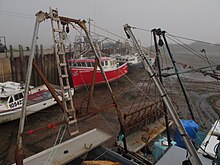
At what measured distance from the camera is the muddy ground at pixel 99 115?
7.71 m

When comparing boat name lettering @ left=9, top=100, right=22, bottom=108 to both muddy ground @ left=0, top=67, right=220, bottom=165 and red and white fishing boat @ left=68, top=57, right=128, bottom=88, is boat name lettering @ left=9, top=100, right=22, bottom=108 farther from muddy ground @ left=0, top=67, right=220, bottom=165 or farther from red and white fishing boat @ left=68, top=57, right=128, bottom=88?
red and white fishing boat @ left=68, top=57, right=128, bottom=88

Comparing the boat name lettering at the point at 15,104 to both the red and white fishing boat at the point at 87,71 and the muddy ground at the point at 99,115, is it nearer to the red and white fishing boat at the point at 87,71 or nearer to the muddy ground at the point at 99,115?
the muddy ground at the point at 99,115

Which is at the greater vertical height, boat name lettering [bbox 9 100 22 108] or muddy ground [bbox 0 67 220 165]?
boat name lettering [bbox 9 100 22 108]

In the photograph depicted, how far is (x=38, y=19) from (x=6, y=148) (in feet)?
22.4

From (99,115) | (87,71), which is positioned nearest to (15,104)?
(99,115)

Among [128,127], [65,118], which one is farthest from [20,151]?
[128,127]

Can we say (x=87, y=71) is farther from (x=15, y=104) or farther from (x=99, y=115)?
(x=15, y=104)

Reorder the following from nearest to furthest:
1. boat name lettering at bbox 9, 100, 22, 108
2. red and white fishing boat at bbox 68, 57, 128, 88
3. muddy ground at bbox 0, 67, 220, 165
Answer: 1. muddy ground at bbox 0, 67, 220, 165
2. boat name lettering at bbox 9, 100, 22, 108
3. red and white fishing boat at bbox 68, 57, 128, 88

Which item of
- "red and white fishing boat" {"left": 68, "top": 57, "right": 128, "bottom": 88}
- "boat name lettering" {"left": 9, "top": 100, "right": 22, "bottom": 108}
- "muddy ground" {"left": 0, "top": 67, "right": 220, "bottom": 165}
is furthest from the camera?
A: "red and white fishing boat" {"left": 68, "top": 57, "right": 128, "bottom": 88}

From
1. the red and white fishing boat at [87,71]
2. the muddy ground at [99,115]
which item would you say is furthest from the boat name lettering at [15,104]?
the red and white fishing boat at [87,71]

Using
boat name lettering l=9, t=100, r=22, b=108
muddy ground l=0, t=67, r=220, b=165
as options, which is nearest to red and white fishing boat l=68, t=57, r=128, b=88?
muddy ground l=0, t=67, r=220, b=165

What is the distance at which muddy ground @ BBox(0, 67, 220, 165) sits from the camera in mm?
7711

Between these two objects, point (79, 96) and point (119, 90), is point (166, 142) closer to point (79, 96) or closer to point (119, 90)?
point (79, 96)

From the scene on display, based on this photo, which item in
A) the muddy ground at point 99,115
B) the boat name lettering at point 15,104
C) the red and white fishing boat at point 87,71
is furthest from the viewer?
the red and white fishing boat at point 87,71
